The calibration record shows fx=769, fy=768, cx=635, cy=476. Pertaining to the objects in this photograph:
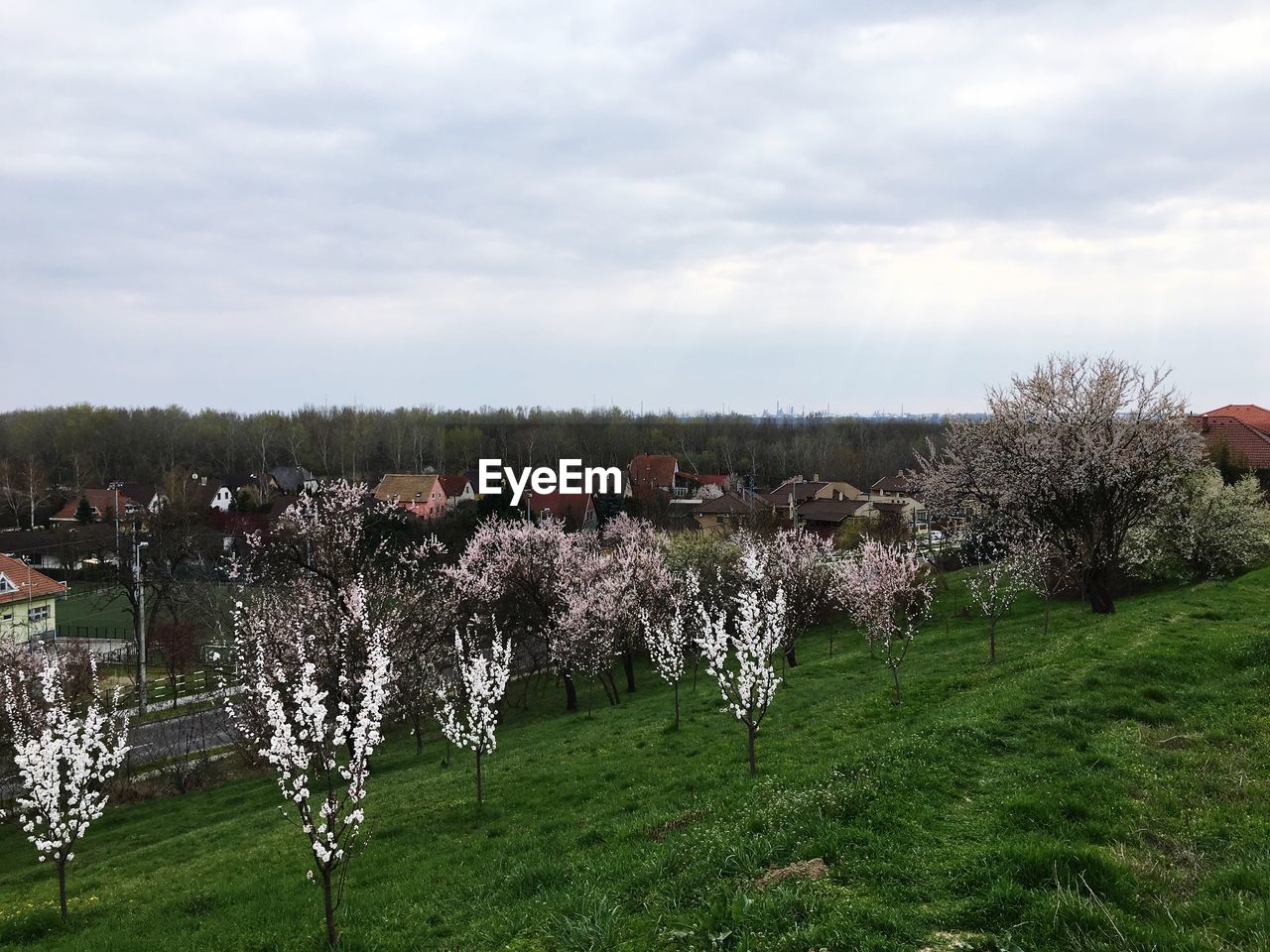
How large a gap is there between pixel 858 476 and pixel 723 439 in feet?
82.0

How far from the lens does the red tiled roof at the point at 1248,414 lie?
61691mm

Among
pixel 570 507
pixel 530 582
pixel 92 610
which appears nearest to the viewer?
pixel 530 582

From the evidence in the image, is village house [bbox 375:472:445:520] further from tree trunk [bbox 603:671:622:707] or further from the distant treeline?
tree trunk [bbox 603:671:622:707]

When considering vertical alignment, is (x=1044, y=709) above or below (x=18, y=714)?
above

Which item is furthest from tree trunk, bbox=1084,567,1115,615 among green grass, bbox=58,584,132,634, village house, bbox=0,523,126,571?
village house, bbox=0,523,126,571

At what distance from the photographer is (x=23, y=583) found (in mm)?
51656

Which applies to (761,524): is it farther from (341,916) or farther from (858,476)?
(858,476)

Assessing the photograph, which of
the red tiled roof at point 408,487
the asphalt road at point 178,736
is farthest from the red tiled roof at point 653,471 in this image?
the asphalt road at point 178,736

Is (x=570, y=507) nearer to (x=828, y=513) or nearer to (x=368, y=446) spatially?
(x=828, y=513)

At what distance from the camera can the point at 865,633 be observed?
36.1 m

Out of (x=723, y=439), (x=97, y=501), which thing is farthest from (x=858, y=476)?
(x=97, y=501)

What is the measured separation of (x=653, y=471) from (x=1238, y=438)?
234 ft

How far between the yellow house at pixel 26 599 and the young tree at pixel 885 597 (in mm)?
48798

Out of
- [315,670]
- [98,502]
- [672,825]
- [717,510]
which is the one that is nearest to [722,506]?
[717,510]
